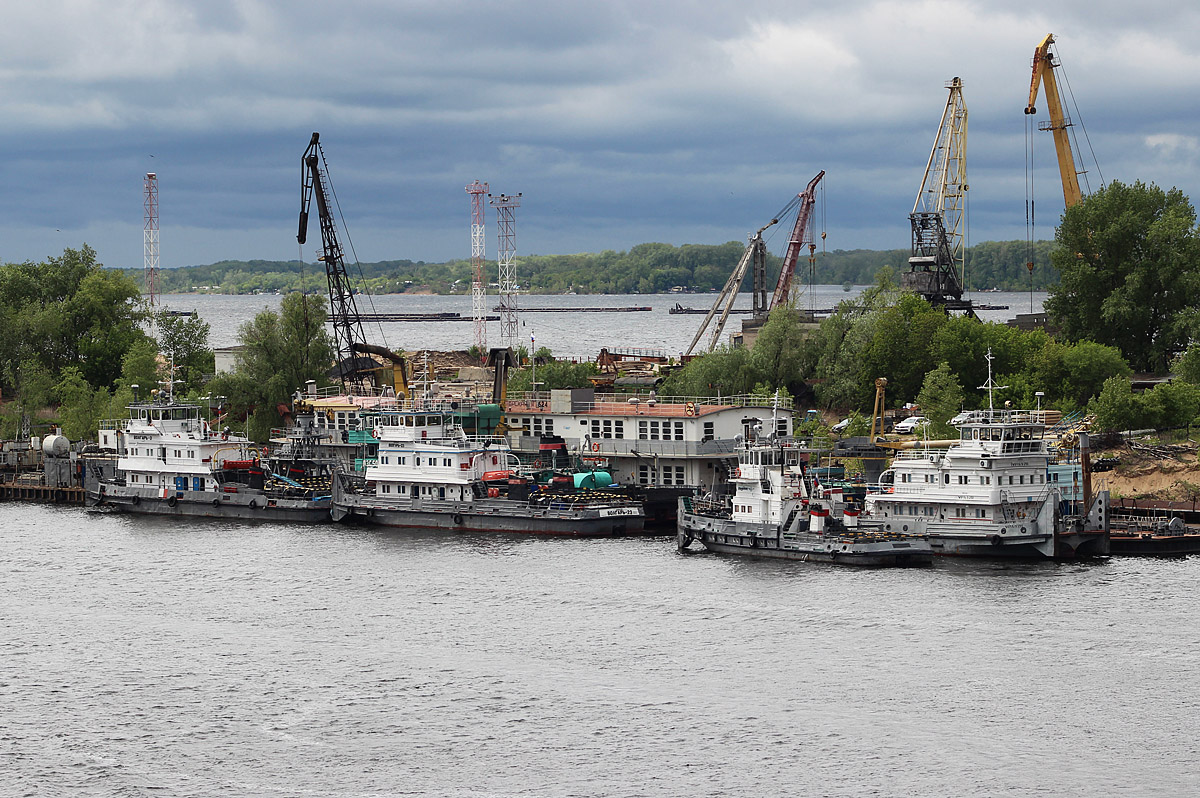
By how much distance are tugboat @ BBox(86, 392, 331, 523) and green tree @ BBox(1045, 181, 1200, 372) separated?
5627 cm

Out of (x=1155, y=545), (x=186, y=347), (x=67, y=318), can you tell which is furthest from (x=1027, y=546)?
(x=67, y=318)

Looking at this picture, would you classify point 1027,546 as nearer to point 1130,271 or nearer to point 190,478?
point 1130,271

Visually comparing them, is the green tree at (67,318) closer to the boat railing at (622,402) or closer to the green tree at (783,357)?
the boat railing at (622,402)

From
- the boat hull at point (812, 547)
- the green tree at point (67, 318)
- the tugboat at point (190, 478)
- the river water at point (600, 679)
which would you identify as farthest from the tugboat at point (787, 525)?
the green tree at point (67, 318)

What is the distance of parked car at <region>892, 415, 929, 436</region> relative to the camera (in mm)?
90938

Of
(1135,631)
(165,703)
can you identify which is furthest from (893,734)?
(165,703)

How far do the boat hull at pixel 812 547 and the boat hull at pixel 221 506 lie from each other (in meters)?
25.6

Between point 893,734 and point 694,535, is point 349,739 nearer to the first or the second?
point 893,734

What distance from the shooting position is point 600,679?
169 feet

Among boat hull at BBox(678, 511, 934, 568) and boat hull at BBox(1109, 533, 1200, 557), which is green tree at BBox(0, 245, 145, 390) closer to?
boat hull at BBox(678, 511, 934, 568)

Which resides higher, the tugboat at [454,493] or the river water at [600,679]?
the tugboat at [454,493]

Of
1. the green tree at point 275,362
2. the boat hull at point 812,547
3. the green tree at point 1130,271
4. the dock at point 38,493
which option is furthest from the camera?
the green tree at point 275,362

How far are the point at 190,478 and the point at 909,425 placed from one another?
44.0 m

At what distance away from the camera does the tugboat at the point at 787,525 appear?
66812mm
